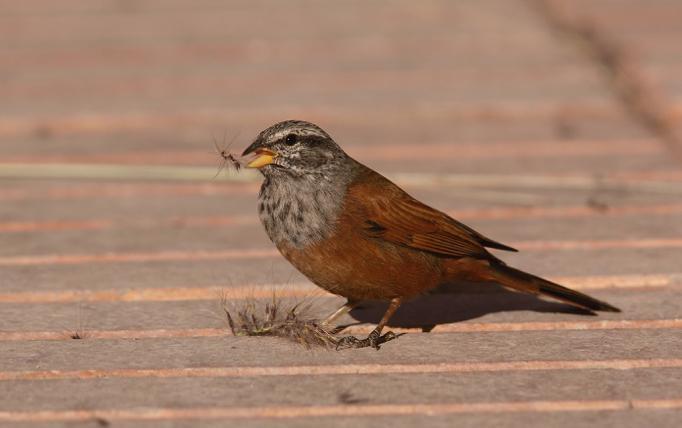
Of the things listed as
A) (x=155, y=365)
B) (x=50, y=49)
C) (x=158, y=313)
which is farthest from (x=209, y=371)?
(x=50, y=49)

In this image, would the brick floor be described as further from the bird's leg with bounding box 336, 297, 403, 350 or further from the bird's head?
the bird's head

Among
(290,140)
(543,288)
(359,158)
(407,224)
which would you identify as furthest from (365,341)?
(359,158)

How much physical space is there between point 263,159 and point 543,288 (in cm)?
111

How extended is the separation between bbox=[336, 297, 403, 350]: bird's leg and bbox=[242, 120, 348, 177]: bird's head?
1.87 feet

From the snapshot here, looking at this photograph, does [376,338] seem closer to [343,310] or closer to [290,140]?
[343,310]

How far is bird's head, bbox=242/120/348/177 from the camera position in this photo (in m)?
4.69

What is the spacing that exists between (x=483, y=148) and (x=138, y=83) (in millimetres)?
2406

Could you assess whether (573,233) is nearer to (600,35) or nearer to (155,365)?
(155,365)

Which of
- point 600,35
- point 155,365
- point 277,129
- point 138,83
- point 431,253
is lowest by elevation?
point 155,365

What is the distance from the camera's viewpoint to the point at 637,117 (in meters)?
7.34

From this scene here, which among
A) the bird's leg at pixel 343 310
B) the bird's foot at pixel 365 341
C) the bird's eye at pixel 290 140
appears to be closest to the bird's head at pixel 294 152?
the bird's eye at pixel 290 140

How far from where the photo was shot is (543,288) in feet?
15.2

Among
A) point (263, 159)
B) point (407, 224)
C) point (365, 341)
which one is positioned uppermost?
point (263, 159)

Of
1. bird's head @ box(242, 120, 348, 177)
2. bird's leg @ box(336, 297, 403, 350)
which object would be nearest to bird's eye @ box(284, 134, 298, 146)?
bird's head @ box(242, 120, 348, 177)
